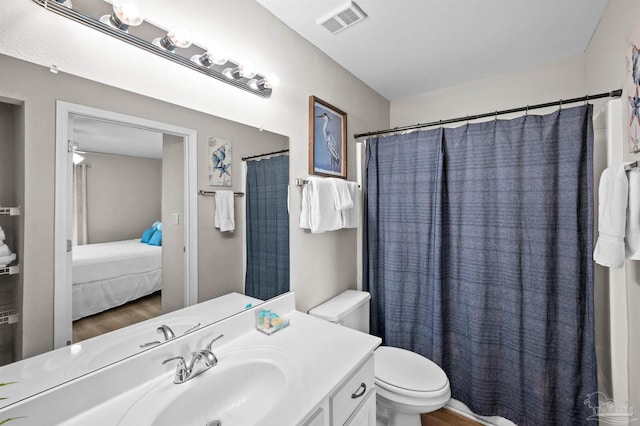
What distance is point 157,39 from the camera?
0.97 metres

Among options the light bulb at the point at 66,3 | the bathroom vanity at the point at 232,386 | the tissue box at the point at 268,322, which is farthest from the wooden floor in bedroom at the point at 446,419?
A: the light bulb at the point at 66,3

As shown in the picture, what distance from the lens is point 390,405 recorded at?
1.41m

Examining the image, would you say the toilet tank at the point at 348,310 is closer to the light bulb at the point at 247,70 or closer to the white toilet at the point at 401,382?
the white toilet at the point at 401,382

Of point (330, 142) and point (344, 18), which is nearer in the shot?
point (344, 18)

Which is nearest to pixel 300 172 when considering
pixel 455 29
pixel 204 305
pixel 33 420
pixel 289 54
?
pixel 289 54

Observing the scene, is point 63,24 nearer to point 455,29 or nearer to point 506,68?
point 455,29

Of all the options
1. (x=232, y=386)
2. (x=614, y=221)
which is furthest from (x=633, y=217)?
(x=232, y=386)

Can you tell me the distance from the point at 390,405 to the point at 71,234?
5.18ft

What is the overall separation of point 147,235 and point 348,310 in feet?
4.03

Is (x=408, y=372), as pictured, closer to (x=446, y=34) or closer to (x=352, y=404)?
(x=352, y=404)

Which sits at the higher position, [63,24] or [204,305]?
[63,24]

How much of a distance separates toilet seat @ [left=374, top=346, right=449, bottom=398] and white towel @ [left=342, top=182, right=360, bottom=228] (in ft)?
2.75

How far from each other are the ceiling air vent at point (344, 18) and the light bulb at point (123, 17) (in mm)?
955

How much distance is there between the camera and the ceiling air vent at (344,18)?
140 centimetres
